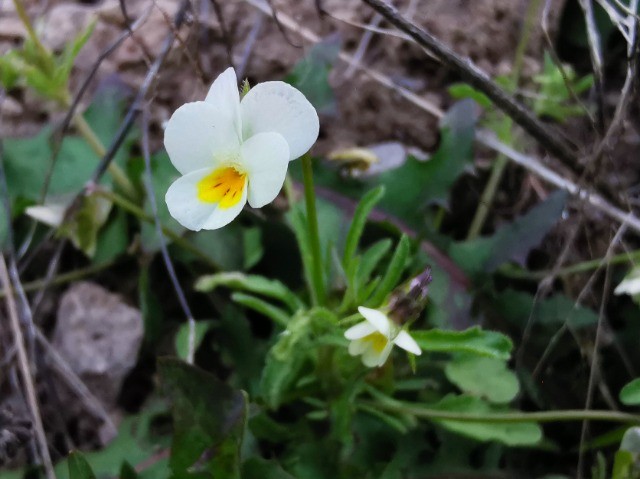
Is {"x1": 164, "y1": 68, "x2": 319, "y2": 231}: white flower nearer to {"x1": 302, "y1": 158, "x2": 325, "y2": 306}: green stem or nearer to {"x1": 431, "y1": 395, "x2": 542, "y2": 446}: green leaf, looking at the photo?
{"x1": 302, "y1": 158, "x2": 325, "y2": 306}: green stem

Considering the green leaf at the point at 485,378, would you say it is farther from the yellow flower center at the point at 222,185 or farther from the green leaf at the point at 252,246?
the yellow flower center at the point at 222,185

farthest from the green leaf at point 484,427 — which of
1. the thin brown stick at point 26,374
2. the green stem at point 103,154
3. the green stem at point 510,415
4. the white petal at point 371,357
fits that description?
the green stem at point 103,154

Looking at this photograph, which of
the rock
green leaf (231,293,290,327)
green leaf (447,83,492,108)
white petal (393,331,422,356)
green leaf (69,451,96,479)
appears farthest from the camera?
the rock

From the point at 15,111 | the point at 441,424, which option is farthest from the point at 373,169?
the point at 15,111

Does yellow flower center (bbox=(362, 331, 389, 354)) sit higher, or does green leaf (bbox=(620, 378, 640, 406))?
yellow flower center (bbox=(362, 331, 389, 354))

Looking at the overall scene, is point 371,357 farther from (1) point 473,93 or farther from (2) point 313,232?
(1) point 473,93

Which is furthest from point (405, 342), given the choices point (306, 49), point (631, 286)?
point (306, 49)

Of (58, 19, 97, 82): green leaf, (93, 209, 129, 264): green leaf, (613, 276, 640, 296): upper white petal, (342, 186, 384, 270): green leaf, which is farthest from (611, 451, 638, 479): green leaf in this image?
(58, 19, 97, 82): green leaf
